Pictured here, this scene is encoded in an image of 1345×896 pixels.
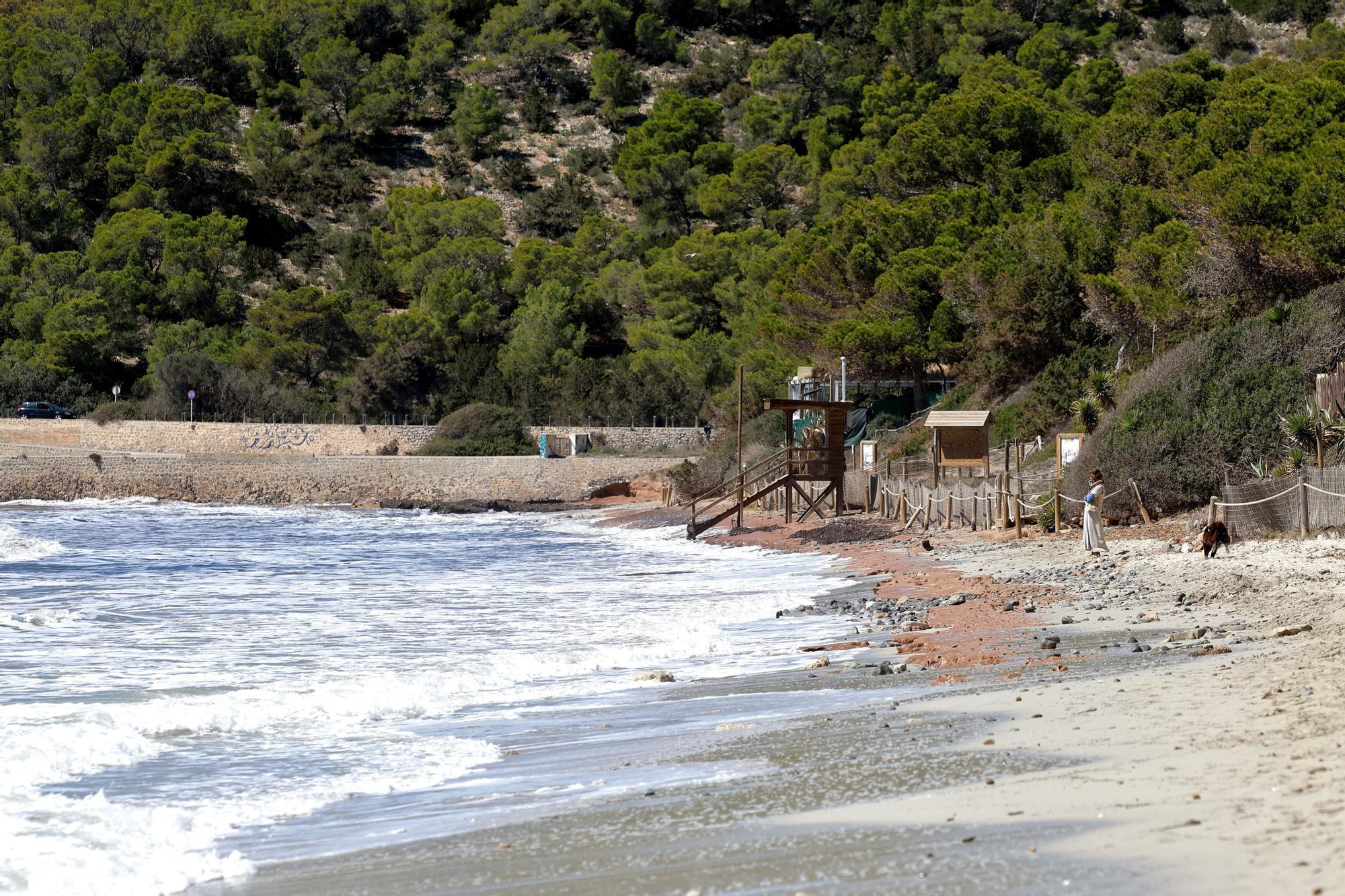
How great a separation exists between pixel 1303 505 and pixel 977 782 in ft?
33.4

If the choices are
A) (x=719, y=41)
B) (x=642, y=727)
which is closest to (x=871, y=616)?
(x=642, y=727)

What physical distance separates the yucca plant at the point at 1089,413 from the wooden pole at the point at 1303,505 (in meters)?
9.61

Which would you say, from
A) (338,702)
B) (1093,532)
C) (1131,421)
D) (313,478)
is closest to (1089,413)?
(1131,421)

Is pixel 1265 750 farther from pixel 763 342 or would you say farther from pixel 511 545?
pixel 763 342

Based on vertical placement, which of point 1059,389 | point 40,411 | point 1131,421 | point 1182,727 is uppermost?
point 40,411

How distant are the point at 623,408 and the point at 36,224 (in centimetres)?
4280

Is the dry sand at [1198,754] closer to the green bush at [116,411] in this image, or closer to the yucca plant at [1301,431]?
the yucca plant at [1301,431]

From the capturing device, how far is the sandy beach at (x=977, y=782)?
429cm

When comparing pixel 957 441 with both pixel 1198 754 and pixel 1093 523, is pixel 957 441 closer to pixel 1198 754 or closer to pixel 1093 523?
pixel 1093 523

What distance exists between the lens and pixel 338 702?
936 cm

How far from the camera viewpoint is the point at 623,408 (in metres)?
55.9

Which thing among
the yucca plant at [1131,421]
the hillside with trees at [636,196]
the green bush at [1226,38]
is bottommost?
the yucca plant at [1131,421]

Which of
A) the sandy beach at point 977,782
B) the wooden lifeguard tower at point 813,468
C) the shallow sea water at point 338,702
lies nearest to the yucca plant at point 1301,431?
the shallow sea water at point 338,702

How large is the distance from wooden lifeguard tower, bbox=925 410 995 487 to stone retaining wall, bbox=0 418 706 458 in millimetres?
28596
